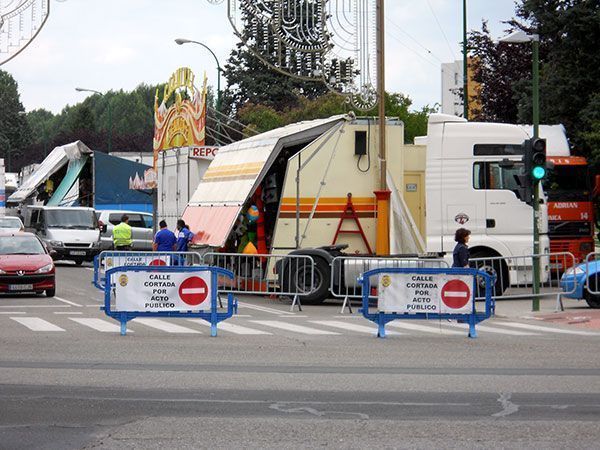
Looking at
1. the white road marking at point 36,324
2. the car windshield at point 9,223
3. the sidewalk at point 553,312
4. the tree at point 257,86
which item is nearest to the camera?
the white road marking at point 36,324

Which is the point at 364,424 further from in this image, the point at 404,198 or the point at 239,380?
the point at 404,198

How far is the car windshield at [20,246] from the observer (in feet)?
94.3

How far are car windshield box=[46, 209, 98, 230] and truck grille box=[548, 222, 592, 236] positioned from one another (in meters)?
18.9

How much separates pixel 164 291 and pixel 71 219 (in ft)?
87.2

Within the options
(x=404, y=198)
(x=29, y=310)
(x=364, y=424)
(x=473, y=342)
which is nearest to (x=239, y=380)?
(x=364, y=424)

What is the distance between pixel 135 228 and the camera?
49.8 m

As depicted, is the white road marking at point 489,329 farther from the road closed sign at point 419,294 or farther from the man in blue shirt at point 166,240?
the man in blue shirt at point 166,240

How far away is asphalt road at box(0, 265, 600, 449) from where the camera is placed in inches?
366

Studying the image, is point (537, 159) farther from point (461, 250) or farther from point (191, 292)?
point (191, 292)

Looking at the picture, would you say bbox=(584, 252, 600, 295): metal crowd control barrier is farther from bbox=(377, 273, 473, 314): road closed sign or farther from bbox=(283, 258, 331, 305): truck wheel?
bbox=(377, 273, 473, 314): road closed sign

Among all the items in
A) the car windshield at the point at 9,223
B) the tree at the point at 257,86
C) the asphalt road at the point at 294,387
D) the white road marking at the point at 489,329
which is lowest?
the asphalt road at the point at 294,387

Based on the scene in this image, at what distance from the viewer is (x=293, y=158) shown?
27.0 meters

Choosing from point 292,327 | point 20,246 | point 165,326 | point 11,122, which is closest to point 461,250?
point 292,327

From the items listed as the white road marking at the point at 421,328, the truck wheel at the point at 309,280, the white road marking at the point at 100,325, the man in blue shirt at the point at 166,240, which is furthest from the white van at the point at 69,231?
the white road marking at the point at 421,328
